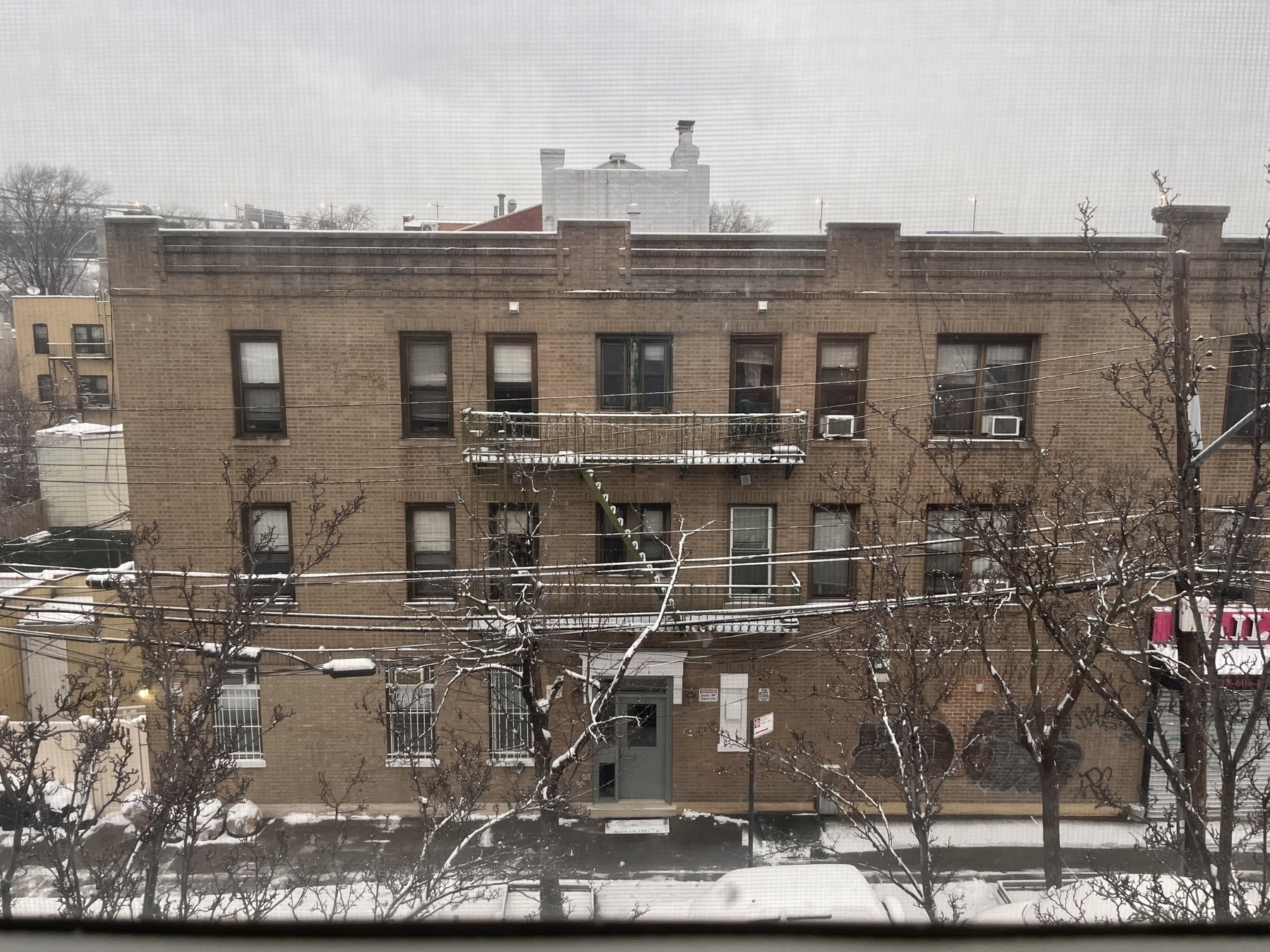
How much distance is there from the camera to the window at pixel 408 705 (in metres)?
3.59

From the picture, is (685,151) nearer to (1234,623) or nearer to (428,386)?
(1234,623)

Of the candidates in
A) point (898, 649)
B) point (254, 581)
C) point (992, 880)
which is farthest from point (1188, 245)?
point (254, 581)


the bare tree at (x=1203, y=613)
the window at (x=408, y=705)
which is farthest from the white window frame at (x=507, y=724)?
the bare tree at (x=1203, y=613)

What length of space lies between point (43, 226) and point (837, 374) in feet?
11.6

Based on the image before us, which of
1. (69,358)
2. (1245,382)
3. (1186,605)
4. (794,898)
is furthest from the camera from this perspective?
(69,358)

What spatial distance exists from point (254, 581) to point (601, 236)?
8.26ft

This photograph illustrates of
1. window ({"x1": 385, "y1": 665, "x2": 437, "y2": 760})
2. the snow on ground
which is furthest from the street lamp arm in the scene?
window ({"x1": 385, "y1": 665, "x2": 437, "y2": 760})

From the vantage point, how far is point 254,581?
265cm

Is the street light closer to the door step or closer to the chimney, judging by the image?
the door step

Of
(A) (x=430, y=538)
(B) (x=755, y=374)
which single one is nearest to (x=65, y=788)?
(A) (x=430, y=538)

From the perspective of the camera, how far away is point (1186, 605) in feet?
8.02

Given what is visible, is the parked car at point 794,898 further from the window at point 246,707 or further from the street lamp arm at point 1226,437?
the window at point 246,707

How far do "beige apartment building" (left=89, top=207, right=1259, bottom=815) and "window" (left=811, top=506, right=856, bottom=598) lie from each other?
19 mm

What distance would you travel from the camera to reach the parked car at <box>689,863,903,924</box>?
1.43 m
